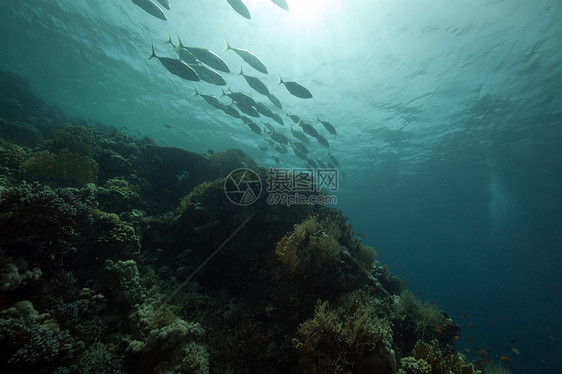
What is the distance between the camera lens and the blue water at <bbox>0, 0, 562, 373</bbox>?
37.8 ft

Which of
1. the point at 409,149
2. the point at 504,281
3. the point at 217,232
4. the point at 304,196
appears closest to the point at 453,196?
the point at 409,149

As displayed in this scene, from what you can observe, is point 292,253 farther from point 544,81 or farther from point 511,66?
point 544,81

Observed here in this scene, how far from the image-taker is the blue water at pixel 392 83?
11.5 metres

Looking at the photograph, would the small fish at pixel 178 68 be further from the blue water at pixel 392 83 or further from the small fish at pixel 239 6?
the blue water at pixel 392 83

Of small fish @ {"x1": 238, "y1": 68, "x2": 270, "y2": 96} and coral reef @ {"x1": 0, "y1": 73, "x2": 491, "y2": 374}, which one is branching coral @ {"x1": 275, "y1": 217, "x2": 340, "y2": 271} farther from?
small fish @ {"x1": 238, "y1": 68, "x2": 270, "y2": 96}

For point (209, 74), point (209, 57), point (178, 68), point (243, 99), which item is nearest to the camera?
point (178, 68)

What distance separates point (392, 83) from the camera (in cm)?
1568

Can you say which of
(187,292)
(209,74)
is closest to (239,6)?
(209,74)

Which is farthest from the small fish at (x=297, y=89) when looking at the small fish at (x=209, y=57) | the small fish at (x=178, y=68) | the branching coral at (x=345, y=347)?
the branching coral at (x=345, y=347)

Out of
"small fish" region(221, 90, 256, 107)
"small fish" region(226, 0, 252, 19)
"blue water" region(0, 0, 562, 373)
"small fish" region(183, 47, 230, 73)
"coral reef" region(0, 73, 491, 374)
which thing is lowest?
"coral reef" region(0, 73, 491, 374)

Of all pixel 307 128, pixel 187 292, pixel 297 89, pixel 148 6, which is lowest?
pixel 187 292

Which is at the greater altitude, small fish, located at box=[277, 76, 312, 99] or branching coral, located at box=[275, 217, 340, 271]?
small fish, located at box=[277, 76, 312, 99]

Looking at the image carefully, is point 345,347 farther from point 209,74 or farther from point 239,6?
point 239,6

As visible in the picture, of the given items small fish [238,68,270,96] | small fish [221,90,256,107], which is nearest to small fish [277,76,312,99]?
small fish [238,68,270,96]
